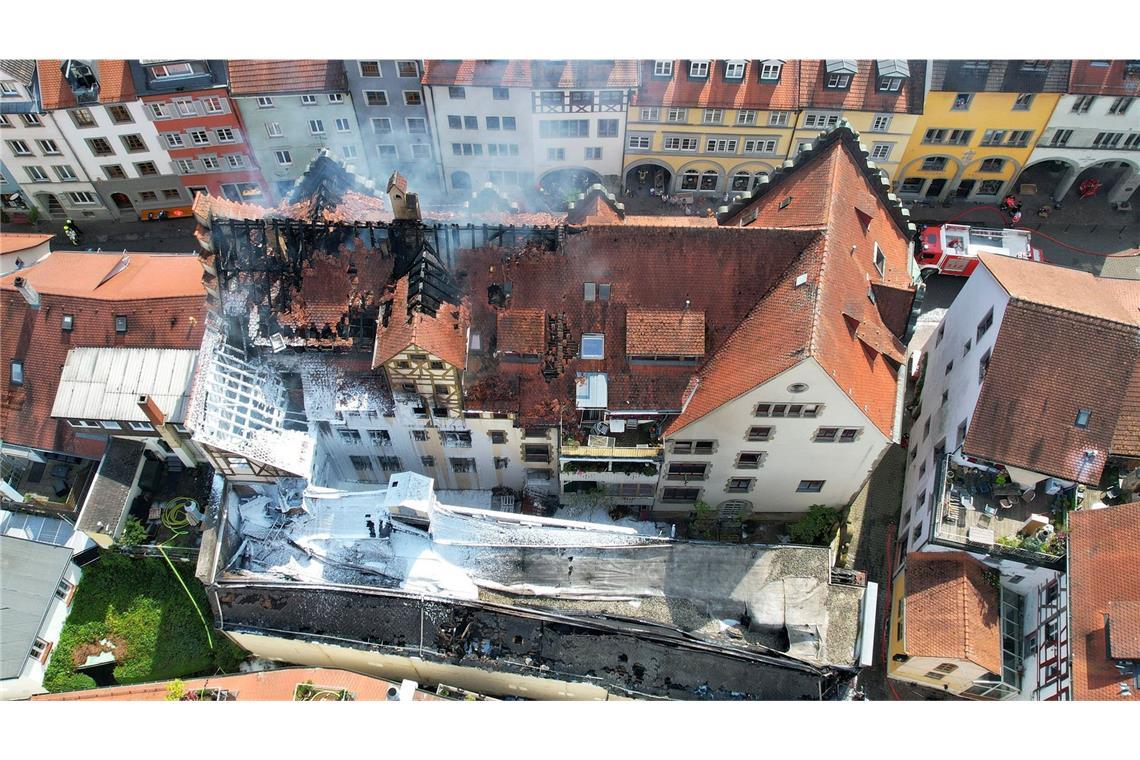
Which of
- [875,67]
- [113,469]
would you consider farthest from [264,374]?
[875,67]

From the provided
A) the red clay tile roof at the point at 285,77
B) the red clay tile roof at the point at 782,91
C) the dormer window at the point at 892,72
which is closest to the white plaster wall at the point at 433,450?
the red clay tile roof at the point at 285,77

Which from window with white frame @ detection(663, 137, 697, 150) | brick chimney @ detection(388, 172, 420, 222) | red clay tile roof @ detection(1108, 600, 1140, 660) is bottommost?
red clay tile roof @ detection(1108, 600, 1140, 660)

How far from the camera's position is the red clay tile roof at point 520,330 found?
172ft

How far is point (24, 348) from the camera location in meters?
59.6

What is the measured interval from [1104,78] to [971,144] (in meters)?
10.1

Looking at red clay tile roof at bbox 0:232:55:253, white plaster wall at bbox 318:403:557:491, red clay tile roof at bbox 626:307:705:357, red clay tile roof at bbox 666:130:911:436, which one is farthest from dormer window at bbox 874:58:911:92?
red clay tile roof at bbox 0:232:55:253

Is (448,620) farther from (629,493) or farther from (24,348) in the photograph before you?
(24,348)

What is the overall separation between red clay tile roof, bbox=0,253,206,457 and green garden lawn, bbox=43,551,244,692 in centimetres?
872

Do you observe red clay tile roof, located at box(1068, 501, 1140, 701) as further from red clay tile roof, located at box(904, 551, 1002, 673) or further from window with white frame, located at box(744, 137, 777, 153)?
window with white frame, located at box(744, 137, 777, 153)

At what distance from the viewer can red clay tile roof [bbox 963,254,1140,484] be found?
50.9 metres

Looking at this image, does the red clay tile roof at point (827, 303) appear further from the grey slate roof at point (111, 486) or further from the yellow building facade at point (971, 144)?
the grey slate roof at point (111, 486)

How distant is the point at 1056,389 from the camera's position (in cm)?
5156

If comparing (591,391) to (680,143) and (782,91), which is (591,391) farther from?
(782,91)

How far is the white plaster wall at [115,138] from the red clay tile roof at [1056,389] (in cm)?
6289
